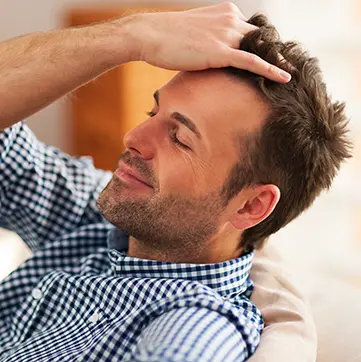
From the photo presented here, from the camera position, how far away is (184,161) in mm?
1332

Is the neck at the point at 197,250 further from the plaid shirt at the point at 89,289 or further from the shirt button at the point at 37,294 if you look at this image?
the shirt button at the point at 37,294

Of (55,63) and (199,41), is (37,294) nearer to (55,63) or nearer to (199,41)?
(55,63)

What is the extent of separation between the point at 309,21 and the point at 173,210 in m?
1.77

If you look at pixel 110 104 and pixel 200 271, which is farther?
pixel 110 104

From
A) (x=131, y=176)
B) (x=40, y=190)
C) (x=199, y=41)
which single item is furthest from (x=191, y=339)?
(x=40, y=190)

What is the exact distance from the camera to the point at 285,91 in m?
1.32

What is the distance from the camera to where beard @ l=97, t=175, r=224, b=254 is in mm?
1346

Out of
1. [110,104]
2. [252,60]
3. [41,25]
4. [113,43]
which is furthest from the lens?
[41,25]

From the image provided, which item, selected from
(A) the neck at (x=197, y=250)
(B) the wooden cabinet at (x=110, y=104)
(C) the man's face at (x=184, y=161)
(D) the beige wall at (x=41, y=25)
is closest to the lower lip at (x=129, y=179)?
(C) the man's face at (x=184, y=161)

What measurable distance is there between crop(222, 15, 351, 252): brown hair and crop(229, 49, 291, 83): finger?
4 cm

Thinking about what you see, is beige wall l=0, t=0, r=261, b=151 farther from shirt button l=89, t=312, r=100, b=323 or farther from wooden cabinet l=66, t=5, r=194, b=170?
shirt button l=89, t=312, r=100, b=323

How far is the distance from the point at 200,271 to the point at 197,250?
6 centimetres

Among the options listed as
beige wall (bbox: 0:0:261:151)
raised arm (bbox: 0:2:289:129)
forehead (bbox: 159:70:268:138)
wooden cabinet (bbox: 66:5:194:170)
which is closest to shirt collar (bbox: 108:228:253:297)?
forehead (bbox: 159:70:268:138)

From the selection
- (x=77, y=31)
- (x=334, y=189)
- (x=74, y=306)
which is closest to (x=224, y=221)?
(x=74, y=306)
